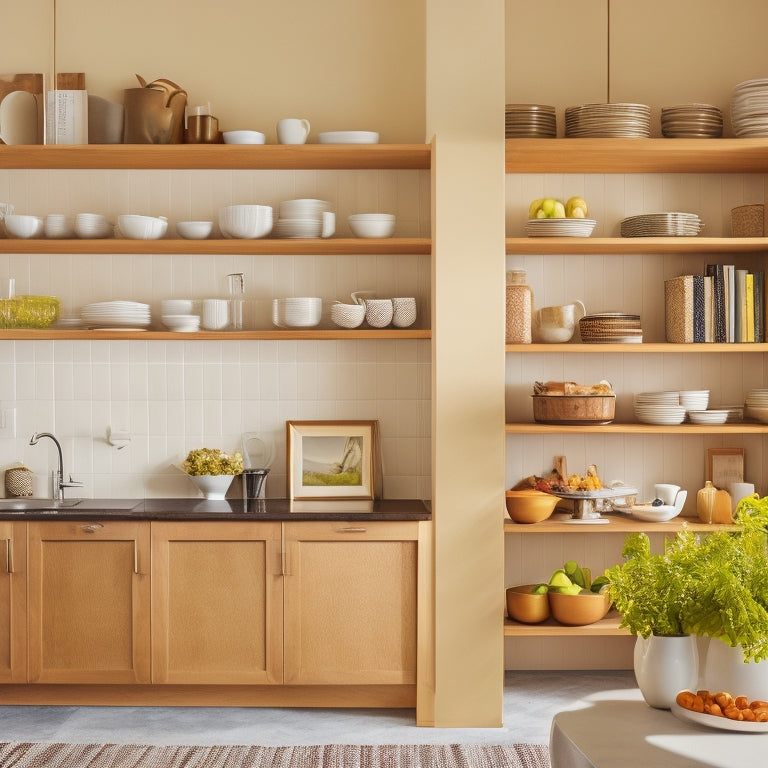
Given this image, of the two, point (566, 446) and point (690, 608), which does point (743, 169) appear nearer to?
point (566, 446)

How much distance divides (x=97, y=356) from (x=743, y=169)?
3075mm

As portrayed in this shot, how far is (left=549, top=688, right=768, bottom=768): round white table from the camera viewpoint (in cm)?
171

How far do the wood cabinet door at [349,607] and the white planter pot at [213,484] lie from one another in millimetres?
485

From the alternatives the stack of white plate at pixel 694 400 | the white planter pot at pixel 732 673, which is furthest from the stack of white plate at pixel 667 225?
the white planter pot at pixel 732 673

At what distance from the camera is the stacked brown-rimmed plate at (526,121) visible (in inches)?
150

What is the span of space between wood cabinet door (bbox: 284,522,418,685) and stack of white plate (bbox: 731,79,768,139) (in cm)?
228

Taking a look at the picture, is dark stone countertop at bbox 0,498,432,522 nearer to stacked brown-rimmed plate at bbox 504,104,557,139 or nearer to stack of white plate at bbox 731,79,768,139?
stacked brown-rimmed plate at bbox 504,104,557,139

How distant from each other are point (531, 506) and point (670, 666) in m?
1.87

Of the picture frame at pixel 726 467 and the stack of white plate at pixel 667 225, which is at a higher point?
the stack of white plate at pixel 667 225

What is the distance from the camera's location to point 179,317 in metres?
3.85

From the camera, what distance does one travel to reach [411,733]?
3453 mm

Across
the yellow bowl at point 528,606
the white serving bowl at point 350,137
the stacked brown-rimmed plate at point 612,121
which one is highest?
the stacked brown-rimmed plate at point 612,121

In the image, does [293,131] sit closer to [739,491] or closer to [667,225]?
[667,225]

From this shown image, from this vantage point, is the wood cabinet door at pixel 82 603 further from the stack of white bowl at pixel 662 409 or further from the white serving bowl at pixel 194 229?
the stack of white bowl at pixel 662 409
